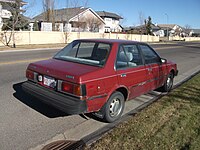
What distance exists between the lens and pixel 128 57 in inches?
193

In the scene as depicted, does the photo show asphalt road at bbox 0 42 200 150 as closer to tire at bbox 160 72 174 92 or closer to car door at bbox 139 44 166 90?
car door at bbox 139 44 166 90

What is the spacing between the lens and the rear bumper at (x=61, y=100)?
3.87 m

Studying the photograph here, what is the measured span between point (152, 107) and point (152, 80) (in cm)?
79

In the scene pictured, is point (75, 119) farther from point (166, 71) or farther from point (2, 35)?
point (2, 35)

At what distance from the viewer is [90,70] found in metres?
4.11

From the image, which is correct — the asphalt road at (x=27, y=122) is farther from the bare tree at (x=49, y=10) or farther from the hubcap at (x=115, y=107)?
the bare tree at (x=49, y=10)

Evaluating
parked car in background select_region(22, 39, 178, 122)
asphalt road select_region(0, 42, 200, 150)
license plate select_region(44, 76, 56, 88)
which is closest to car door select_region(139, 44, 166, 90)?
parked car in background select_region(22, 39, 178, 122)

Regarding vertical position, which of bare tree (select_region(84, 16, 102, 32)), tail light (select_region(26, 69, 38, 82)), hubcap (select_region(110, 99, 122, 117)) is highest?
bare tree (select_region(84, 16, 102, 32))

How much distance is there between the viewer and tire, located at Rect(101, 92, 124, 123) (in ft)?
14.4

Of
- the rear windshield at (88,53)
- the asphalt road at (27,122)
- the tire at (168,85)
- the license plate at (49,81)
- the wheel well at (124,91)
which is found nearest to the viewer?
the asphalt road at (27,122)

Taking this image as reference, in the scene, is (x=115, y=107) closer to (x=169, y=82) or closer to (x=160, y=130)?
(x=160, y=130)

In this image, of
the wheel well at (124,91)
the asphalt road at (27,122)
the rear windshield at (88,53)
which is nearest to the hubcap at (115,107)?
the wheel well at (124,91)

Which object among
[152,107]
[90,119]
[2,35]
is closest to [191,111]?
[152,107]

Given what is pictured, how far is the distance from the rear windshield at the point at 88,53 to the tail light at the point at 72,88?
0.73 m
